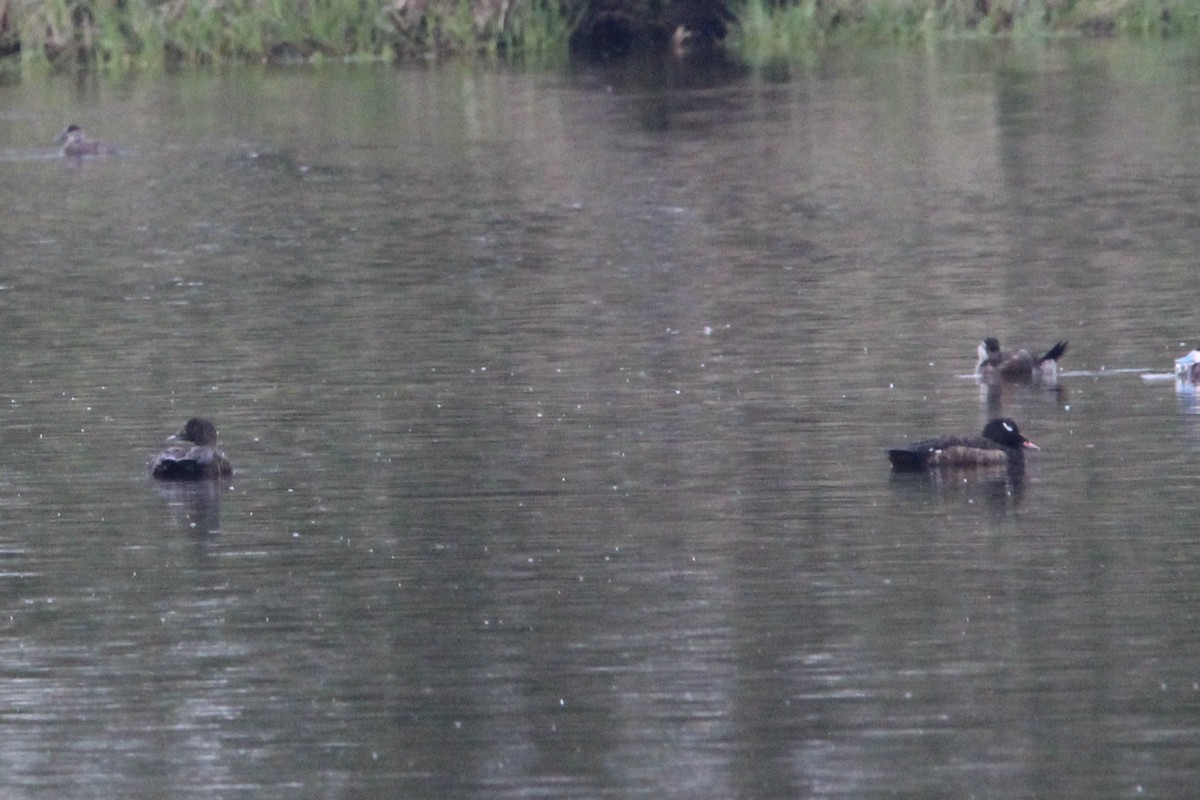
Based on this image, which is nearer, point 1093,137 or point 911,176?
point 911,176

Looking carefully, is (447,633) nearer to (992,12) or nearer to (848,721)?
(848,721)

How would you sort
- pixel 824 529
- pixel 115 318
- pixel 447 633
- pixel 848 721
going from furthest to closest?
pixel 115 318, pixel 824 529, pixel 447 633, pixel 848 721

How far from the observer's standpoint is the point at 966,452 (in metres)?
12.6

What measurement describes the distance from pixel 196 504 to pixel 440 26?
3506cm

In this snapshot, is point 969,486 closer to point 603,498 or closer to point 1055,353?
point 603,498

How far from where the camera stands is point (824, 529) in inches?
450

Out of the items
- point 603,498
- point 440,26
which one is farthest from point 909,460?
point 440,26

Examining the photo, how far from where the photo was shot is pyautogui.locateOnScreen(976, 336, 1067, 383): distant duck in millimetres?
15078

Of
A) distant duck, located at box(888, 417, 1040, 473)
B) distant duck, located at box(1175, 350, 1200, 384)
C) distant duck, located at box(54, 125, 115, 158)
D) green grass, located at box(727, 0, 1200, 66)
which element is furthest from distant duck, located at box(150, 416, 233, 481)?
green grass, located at box(727, 0, 1200, 66)

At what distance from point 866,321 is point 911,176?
33.2ft

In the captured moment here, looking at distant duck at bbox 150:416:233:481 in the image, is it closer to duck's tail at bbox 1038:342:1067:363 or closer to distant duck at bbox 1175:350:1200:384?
duck's tail at bbox 1038:342:1067:363

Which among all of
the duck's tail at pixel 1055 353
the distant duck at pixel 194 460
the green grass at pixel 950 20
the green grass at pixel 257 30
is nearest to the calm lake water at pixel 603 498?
the distant duck at pixel 194 460

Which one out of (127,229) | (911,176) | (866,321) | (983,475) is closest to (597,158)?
(911,176)

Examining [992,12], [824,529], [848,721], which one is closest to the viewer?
[848,721]
